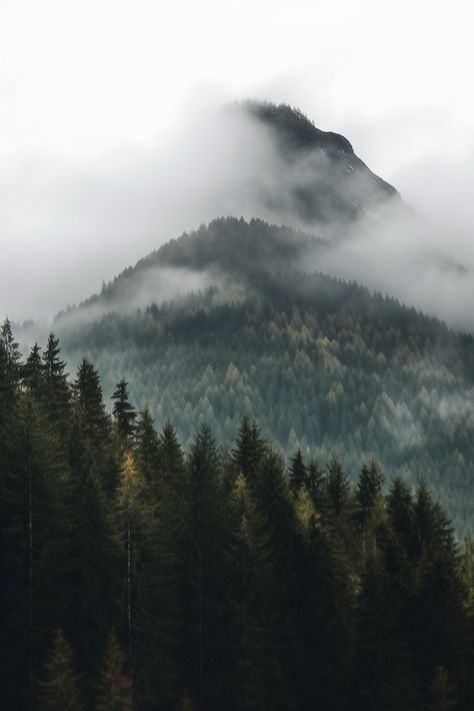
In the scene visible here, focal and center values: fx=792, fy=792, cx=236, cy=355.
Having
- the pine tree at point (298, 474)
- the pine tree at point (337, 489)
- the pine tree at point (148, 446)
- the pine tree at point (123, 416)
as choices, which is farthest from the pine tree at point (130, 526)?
the pine tree at point (337, 489)

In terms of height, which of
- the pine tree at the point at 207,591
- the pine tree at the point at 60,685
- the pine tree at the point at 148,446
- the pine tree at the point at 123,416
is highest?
the pine tree at the point at 123,416

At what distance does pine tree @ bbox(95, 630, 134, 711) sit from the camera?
33156mm

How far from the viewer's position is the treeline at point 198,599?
3525 cm

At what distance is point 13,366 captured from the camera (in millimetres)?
59781

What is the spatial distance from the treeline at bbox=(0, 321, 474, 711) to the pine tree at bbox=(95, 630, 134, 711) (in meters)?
0.08

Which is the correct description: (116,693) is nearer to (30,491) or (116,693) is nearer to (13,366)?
(30,491)

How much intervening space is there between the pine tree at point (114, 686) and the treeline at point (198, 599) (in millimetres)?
84

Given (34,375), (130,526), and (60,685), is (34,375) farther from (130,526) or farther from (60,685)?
(60,685)

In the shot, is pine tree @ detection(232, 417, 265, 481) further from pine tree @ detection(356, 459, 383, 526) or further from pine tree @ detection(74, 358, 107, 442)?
pine tree @ detection(356, 459, 383, 526)

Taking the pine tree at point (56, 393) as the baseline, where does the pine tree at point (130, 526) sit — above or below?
below

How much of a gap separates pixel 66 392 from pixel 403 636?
29056mm

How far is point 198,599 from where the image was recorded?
134 ft

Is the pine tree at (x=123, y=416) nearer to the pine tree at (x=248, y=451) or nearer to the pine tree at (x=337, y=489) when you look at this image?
the pine tree at (x=248, y=451)

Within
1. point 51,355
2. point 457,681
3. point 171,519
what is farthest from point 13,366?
point 457,681
